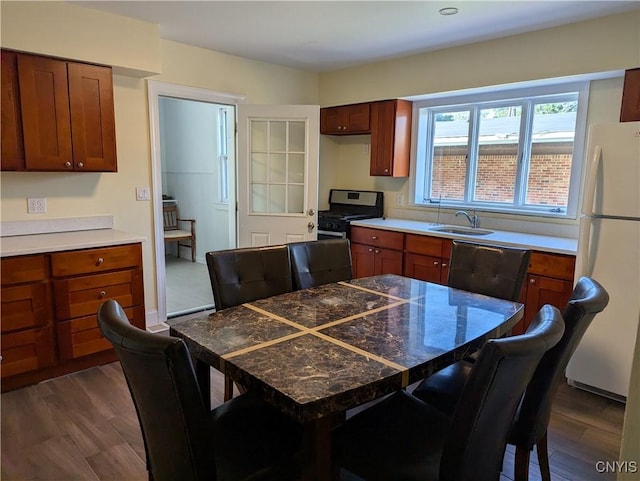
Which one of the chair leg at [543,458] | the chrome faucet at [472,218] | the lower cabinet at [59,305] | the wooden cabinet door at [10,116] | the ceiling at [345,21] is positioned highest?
the ceiling at [345,21]

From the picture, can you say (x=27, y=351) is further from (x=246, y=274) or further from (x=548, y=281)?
(x=548, y=281)

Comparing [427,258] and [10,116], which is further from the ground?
[10,116]

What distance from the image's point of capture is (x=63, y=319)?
8.87ft

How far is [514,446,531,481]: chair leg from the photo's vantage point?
1633 mm

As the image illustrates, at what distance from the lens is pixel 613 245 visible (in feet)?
8.07

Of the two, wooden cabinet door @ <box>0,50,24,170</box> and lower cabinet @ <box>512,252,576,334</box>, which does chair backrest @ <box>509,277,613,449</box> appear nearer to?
lower cabinet @ <box>512,252,576,334</box>

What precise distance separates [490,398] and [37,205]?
315 cm

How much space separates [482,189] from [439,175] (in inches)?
18.9

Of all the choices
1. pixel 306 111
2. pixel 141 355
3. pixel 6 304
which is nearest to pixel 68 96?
pixel 6 304

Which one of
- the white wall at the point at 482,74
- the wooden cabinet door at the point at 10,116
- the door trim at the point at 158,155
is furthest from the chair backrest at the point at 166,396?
the white wall at the point at 482,74

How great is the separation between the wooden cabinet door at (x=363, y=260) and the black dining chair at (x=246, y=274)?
1.86 meters

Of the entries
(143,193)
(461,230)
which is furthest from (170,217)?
(461,230)

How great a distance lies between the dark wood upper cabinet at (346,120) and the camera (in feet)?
14.3

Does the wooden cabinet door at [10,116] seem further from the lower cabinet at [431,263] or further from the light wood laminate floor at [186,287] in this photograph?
the lower cabinet at [431,263]
